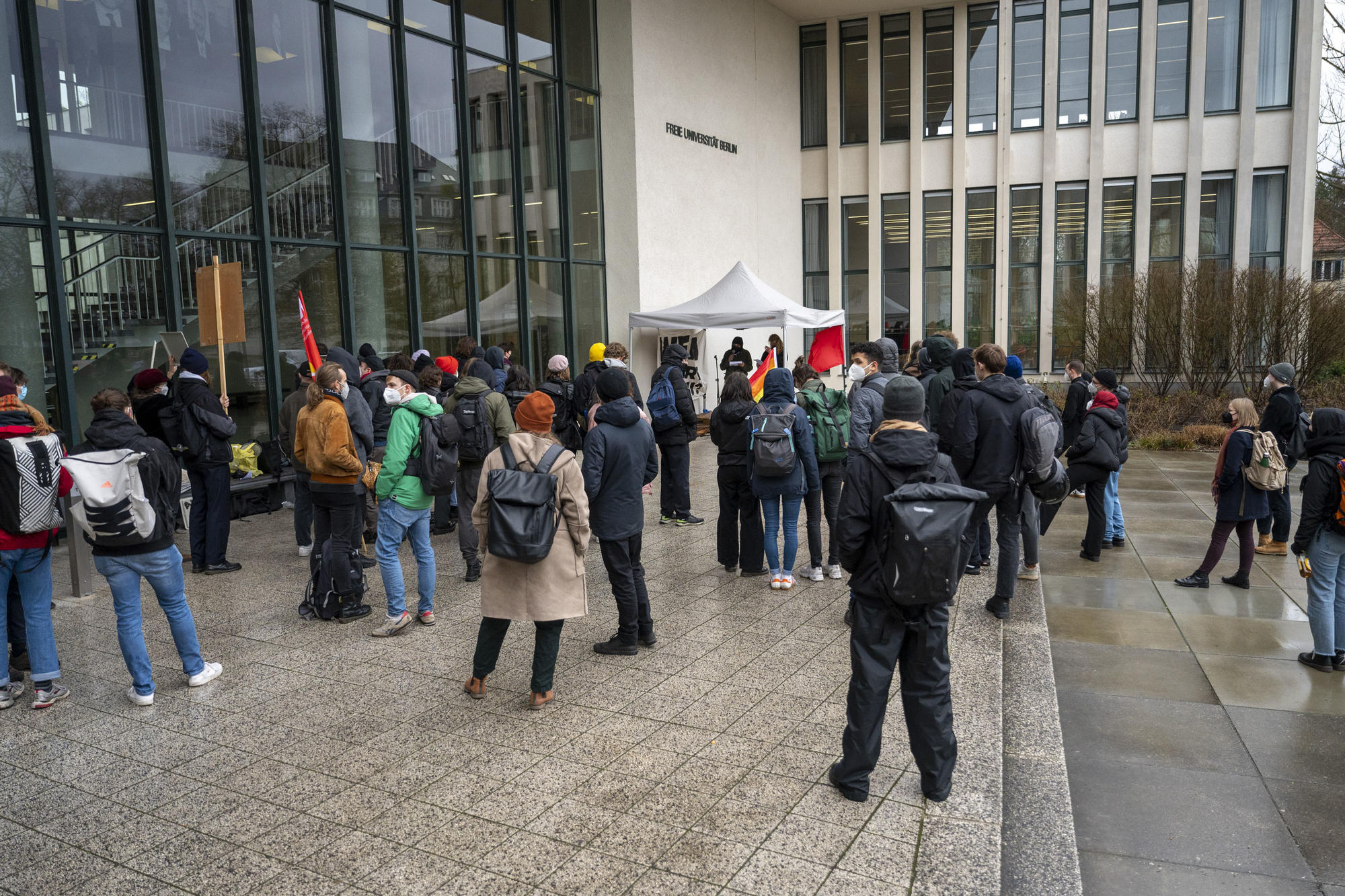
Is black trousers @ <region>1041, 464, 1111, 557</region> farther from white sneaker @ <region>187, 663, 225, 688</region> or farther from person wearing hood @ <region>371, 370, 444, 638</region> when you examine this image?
white sneaker @ <region>187, 663, 225, 688</region>

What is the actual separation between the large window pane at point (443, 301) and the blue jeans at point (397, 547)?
7.73 metres

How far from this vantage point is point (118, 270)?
32.9 ft

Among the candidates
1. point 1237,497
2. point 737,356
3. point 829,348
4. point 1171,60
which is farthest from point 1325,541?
point 1171,60

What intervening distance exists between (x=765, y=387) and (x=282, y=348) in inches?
284

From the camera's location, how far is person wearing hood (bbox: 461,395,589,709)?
495cm

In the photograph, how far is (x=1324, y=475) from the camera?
5.86 meters

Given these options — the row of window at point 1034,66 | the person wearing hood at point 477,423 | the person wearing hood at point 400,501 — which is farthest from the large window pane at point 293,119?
the row of window at point 1034,66

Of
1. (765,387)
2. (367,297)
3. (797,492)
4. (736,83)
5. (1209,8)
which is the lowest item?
(797,492)

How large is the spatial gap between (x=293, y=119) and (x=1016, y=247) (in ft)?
59.7

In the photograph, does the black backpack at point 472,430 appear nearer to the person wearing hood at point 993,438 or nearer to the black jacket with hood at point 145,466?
the black jacket with hood at point 145,466

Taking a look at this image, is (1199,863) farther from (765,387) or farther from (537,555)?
(765,387)

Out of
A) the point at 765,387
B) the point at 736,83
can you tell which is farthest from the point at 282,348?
the point at 736,83

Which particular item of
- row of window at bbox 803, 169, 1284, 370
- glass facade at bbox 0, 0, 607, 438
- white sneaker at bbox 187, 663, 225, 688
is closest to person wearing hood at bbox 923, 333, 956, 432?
white sneaker at bbox 187, 663, 225, 688

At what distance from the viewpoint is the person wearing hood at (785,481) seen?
7.36m
